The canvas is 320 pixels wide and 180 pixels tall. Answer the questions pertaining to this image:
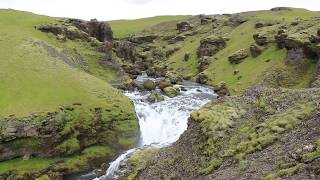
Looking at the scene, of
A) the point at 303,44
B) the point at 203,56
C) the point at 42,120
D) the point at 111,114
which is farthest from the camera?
the point at 203,56

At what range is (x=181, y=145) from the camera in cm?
4266

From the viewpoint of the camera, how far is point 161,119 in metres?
65.2

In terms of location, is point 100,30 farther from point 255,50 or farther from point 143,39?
point 143,39

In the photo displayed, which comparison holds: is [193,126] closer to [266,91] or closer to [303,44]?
[266,91]

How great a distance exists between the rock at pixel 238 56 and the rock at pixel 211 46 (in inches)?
688

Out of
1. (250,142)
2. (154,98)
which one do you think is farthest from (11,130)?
(250,142)

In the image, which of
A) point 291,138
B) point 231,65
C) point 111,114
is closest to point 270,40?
point 231,65

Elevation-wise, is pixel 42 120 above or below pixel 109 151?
above

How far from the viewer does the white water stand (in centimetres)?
5832

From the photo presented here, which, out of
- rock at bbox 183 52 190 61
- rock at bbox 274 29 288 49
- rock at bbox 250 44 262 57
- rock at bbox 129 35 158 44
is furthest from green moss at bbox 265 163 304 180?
rock at bbox 129 35 158 44

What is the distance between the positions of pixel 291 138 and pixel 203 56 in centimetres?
9369

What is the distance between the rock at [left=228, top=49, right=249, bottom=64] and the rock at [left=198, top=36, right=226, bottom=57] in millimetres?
17477

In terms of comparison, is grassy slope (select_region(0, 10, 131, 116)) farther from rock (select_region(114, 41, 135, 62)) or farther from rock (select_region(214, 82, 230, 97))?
rock (select_region(114, 41, 135, 62))

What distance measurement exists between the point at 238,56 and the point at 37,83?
57.7 meters
